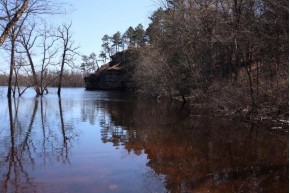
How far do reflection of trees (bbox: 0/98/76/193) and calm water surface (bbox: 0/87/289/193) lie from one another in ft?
0.06

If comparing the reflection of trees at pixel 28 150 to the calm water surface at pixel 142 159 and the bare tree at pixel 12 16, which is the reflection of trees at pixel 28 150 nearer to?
the calm water surface at pixel 142 159

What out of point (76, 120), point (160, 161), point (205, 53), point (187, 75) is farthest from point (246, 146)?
point (187, 75)

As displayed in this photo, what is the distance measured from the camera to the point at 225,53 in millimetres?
31438

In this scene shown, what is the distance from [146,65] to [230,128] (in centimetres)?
2473

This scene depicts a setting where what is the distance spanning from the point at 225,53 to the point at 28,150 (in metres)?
23.8

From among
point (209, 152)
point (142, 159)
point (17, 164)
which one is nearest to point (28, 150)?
point (17, 164)

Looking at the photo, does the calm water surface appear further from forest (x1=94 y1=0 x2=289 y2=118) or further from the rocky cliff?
the rocky cliff

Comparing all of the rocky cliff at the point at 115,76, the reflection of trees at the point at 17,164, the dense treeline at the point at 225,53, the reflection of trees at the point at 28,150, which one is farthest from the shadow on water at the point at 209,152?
the rocky cliff at the point at 115,76

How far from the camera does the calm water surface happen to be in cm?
743

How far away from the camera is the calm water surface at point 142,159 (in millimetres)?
7430

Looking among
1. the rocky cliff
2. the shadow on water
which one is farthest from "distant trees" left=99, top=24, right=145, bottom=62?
the shadow on water

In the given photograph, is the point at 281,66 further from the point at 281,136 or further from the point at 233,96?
the point at 281,136

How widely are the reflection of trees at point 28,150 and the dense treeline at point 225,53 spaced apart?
10189mm

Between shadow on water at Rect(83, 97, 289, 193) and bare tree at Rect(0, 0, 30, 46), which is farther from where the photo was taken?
bare tree at Rect(0, 0, 30, 46)
